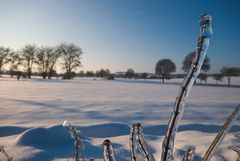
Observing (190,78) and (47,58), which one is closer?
(190,78)

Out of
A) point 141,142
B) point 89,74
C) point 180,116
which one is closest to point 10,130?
point 141,142

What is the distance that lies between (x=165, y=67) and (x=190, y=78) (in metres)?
73.2

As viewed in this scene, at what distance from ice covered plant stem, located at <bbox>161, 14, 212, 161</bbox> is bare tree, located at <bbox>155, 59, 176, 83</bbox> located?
70.9 m

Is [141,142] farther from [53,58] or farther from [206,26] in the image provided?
[53,58]

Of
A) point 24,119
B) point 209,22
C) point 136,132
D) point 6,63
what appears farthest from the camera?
point 6,63

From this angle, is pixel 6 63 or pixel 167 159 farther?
pixel 6 63

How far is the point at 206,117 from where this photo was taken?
6086 mm

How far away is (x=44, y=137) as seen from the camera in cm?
302

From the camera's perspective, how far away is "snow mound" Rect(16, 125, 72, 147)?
2.82m

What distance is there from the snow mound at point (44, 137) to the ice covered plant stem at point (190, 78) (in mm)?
2659

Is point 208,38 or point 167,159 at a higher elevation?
point 208,38

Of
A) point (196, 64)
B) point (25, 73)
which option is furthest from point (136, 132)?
point (25, 73)

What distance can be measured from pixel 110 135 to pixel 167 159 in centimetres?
332

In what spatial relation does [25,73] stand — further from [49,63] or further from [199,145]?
[199,145]
